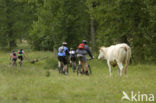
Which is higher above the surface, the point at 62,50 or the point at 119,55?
the point at 62,50

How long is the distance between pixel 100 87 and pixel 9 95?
10.4ft

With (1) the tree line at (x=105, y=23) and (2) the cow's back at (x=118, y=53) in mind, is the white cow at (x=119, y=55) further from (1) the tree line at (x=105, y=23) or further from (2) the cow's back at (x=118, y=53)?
(1) the tree line at (x=105, y=23)

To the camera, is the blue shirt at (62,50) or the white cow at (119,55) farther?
the blue shirt at (62,50)

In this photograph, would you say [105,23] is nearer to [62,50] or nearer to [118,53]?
[62,50]

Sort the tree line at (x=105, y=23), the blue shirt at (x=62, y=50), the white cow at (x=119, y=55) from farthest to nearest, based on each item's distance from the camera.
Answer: the tree line at (x=105, y=23)
the blue shirt at (x=62, y=50)
the white cow at (x=119, y=55)

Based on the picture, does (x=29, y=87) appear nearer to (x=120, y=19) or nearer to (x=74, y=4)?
(x=120, y=19)

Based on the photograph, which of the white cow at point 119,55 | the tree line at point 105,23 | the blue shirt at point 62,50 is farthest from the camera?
the tree line at point 105,23

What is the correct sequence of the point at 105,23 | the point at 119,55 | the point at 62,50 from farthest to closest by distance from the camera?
the point at 105,23, the point at 62,50, the point at 119,55

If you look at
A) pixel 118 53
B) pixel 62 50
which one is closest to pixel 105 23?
pixel 62 50

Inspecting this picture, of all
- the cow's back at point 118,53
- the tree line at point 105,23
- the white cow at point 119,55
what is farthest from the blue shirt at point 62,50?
the tree line at point 105,23

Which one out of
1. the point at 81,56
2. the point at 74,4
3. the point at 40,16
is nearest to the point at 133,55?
the point at 74,4

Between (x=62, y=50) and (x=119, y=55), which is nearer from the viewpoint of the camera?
(x=119, y=55)

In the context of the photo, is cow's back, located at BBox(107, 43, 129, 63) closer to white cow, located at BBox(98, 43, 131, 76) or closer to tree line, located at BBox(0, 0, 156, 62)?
white cow, located at BBox(98, 43, 131, 76)

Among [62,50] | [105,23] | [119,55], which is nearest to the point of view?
[119,55]
